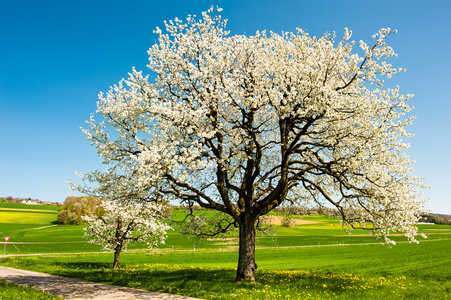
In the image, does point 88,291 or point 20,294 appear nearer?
point 20,294

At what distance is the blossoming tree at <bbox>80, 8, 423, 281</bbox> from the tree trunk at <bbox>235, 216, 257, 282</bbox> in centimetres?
5

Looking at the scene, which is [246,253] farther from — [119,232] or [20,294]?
[119,232]

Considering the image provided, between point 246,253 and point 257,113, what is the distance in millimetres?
8276

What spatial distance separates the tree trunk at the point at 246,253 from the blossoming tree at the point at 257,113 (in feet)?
0.18

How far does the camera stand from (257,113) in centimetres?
1725

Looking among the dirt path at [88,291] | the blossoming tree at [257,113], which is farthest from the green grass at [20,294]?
the blossoming tree at [257,113]

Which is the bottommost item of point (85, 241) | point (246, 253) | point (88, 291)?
point (85, 241)

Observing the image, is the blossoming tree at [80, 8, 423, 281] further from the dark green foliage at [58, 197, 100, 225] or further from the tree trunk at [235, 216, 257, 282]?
the dark green foliage at [58, 197, 100, 225]

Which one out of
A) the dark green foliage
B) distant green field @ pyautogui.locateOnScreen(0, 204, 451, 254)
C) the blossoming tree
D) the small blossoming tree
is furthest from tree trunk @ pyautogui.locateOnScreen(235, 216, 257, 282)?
the dark green foliage

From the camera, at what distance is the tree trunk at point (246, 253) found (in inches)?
591

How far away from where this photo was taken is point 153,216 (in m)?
16.8

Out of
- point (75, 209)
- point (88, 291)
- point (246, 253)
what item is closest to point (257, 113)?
point (246, 253)

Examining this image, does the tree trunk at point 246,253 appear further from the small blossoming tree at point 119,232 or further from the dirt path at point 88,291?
the small blossoming tree at point 119,232

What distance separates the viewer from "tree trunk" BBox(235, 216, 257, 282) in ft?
49.3
